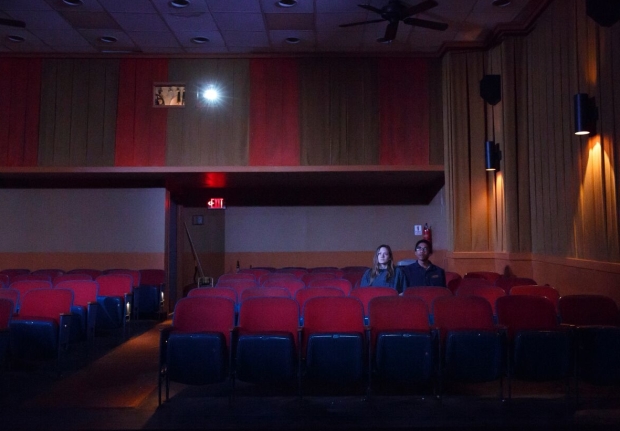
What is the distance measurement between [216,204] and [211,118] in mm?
2657

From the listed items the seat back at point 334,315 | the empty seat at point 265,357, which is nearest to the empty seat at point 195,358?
the empty seat at point 265,357

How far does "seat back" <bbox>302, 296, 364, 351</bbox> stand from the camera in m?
4.95

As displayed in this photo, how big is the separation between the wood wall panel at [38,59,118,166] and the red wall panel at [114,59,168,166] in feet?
0.57

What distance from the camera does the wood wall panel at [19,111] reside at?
10703mm

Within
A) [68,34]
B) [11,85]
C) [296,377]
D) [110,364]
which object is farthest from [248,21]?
[296,377]

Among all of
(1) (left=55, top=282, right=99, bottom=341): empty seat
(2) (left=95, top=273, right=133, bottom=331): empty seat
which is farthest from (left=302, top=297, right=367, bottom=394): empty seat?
(2) (left=95, top=273, right=133, bottom=331): empty seat

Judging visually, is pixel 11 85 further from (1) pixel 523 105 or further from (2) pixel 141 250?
(1) pixel 523 105

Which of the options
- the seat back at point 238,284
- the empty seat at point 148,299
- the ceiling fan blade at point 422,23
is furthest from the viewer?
the empty seat at point 148,299

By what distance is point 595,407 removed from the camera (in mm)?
4320

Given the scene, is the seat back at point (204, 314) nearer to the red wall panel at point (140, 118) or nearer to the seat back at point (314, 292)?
the seat back at point (314, 292)

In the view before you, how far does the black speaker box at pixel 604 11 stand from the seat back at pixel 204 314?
5122mm

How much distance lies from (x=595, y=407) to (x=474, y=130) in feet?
21.3

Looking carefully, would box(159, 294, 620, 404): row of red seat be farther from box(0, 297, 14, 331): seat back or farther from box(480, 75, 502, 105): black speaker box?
box(480, 75, 502, 105): black speaker box

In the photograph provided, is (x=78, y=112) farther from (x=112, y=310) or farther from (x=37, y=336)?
(x=37, y=336)
